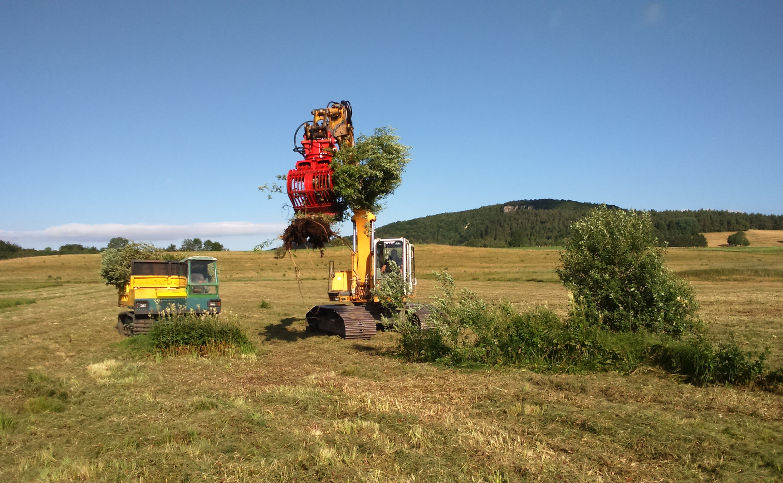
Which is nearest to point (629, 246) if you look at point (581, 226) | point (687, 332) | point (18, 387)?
point (581, 226)

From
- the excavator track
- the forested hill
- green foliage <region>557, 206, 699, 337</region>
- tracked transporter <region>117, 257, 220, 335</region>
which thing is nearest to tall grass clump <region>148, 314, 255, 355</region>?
the excavator track

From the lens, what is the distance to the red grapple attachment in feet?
49.5

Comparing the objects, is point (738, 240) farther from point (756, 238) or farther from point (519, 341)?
point (519, 341)

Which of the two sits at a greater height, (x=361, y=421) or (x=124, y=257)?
(x=124, y=257)

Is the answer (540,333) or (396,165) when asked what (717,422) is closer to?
(540,333)

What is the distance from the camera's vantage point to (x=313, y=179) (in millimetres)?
15156

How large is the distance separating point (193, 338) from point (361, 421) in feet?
25.3

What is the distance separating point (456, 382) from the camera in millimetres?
9930

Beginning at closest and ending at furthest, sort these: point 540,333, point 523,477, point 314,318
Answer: point 523,477
point 540,333
point 314,318

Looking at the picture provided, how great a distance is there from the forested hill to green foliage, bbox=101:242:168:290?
86.6 metres

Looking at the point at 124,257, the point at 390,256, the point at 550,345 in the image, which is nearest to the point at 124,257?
the point at 124,257

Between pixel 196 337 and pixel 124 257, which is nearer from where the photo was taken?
pixel 196 337

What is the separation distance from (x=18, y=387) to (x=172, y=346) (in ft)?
12.4

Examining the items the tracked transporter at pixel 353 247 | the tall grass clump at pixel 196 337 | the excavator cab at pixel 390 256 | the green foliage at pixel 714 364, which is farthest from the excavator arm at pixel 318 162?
the green foliage at pixel 714 364
